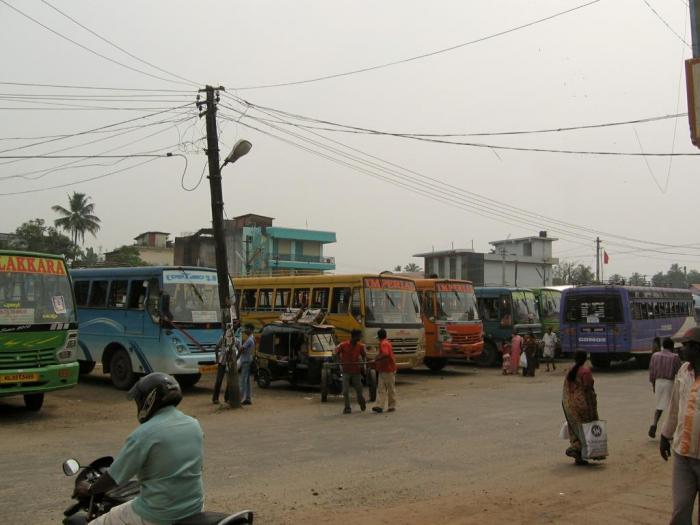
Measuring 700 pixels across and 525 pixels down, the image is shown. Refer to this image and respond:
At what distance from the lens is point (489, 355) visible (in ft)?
86.4

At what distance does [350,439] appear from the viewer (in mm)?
10539

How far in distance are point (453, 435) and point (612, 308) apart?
14320mm

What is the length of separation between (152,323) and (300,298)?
16.7 feet

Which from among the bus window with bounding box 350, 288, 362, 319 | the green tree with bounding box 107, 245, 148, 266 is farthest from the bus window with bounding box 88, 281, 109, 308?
the green tree with bounding box 107, 245, 148, 266

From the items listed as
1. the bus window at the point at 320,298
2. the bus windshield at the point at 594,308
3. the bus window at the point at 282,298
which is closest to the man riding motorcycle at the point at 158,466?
the bus window at the point at 320,298

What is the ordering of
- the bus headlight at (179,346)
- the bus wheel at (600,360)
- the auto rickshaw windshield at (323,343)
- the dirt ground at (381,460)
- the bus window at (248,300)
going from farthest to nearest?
the bus wheel at (600,360) < the bus window at (248,300) < the auto rickshaw windshield at (323,343) < the bus headlight at (179,346) < the dirt ground at (381,460)

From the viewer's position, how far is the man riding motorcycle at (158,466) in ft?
11.8

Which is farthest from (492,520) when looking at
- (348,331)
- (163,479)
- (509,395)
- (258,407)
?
(348,331)

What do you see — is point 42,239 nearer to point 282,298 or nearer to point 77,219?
point 77,219

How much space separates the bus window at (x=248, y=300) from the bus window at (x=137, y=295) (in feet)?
17.8

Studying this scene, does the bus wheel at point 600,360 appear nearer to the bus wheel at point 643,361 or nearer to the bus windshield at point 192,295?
the bus wheel at point 643,361

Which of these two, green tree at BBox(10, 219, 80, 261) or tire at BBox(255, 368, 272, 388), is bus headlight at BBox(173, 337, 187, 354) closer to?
tire at BBox(255, 368, 272, 388)

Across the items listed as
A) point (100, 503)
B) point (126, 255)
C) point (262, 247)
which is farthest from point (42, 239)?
point (100, 503)

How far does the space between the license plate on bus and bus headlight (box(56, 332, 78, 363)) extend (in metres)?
0.63
